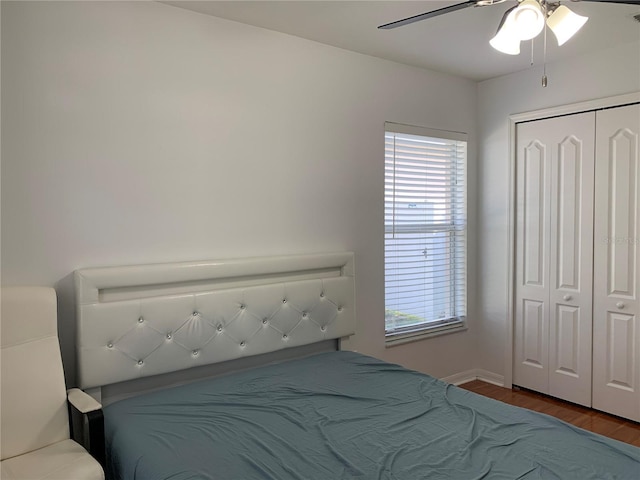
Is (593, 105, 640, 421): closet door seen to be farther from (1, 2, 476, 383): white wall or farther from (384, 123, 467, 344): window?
(1, 2, 476, 383): white wall

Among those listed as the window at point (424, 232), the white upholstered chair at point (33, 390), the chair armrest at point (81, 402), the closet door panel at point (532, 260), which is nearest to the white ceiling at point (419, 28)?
the window at point (424, 232)

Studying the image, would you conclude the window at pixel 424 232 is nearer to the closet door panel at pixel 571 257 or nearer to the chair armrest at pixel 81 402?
the closet door panel at pixel 571 257

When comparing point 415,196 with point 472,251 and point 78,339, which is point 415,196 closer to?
point 472,251

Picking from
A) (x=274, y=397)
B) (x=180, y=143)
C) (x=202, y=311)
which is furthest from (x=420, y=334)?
(x=180, y=143)

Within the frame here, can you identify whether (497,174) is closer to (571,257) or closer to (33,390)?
(571,257)

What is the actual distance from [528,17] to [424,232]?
2.23 metres

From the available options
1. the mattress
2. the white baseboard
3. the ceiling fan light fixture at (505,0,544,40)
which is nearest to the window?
the white baseboard

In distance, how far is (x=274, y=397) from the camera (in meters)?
2.44

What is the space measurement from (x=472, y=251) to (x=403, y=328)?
100 centimetres

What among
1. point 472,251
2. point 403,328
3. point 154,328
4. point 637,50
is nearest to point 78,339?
point 154,328

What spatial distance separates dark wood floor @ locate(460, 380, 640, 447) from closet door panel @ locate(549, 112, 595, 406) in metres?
0.09

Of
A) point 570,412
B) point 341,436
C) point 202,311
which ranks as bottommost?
point 570,412

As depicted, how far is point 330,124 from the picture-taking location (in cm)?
330

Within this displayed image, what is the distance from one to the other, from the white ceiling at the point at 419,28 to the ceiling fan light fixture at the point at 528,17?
30.5 inches
